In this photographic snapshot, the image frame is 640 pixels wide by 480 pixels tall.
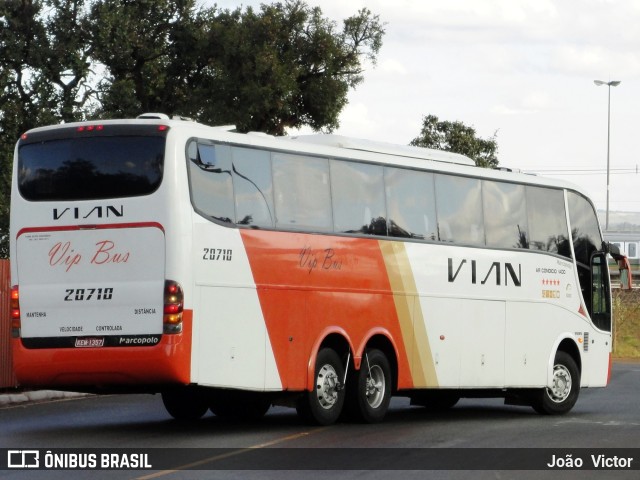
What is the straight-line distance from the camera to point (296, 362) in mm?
16438

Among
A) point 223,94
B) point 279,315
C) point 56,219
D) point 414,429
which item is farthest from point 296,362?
point 223,94

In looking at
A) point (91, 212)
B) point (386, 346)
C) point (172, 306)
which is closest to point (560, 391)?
point (386, 346)

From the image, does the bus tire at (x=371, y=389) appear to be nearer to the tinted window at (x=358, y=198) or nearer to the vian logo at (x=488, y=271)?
the tinted window at (x=358, y=198)

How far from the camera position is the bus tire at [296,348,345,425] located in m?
16.8

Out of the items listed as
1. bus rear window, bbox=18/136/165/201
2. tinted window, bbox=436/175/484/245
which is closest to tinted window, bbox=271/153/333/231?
bus rear window, bbox=18/136/165/201

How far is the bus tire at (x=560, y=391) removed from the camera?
2058 cm

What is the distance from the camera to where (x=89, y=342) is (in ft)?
49.8

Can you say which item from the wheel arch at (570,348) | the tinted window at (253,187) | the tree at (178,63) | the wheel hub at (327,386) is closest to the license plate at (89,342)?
the tinted window at (253,187)

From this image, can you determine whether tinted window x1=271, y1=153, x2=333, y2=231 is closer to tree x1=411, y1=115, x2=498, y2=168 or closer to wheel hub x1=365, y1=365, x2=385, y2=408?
wheel hub x1=365, y1=365, x2=385, y2=408

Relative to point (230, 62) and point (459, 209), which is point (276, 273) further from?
point (230, 62)

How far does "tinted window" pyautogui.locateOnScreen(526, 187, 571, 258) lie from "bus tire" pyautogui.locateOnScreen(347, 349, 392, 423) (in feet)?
12.3

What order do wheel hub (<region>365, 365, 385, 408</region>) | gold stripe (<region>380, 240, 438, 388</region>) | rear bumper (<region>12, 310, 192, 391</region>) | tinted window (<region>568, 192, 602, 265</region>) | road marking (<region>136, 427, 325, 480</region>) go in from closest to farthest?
1. road marking (<region>136, 427, 325, 480</region>)
2. rear bumper (<region>12, 310, 192, 391</region>)
3. wheel hub (<region>365, 365, 385, 408</region>)
4. gold stripe (<region>380, 240, 438, 388</region>)
5. tinted window (<region>568, 192, 602, 265</region>)

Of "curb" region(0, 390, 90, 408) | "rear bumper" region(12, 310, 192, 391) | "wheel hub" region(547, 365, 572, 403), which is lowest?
"curb" region(0, 390, 90, 408)

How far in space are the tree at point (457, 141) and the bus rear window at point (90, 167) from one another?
28272 millimetres
